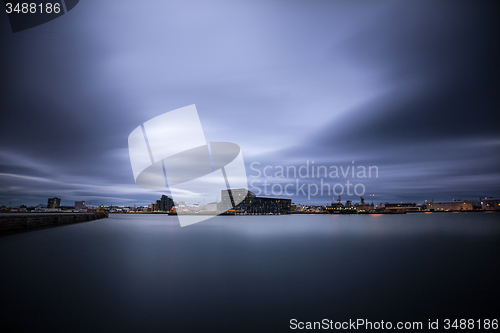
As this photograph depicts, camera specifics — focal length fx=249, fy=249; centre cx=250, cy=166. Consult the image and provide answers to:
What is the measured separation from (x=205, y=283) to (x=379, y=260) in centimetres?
1100

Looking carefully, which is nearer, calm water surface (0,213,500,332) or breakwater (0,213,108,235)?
calm water surface (0,213,500,332)

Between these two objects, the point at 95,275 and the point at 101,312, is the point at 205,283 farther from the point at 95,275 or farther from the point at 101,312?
the point at 95,275

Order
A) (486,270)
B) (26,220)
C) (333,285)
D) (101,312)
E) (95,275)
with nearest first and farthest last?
(101,312), (333,285), (95,275), (486,270), (26,220)

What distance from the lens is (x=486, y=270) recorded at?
1260 centimetres

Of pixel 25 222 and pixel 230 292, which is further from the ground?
pixel 230 292

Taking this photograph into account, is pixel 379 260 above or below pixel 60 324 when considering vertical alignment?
below

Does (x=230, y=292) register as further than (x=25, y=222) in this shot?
No

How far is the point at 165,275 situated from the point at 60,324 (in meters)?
5.72

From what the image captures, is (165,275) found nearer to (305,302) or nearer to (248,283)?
(248,283)

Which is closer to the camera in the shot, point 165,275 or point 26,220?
point 165,275

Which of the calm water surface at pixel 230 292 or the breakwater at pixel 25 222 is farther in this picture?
the breakwater at pixel 25 222

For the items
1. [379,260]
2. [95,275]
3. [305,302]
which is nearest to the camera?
[305,302]

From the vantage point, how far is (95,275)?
11.2 m

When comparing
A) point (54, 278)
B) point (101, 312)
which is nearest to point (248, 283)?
point (101, 312)
